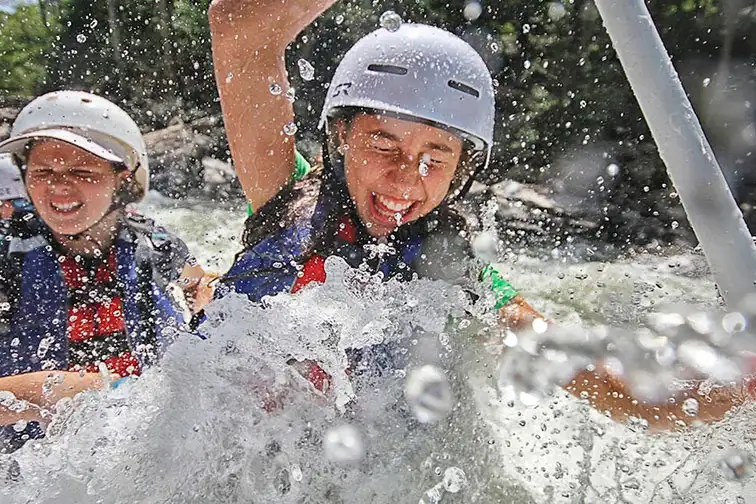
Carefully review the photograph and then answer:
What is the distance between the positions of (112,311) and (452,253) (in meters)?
1.28

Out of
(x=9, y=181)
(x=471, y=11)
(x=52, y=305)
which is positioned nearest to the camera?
(x=52, y=305)

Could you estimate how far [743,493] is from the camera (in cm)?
179

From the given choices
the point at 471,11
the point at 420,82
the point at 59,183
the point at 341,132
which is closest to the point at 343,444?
the point at 341,132

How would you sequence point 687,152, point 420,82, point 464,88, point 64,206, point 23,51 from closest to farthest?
1. point 687,152
2. point 420,82
3. point 464,88
4. point 64,206
5. point 23,51

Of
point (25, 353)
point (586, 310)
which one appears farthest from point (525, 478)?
point (586, 310)

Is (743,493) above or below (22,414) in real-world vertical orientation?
below

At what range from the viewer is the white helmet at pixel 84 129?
2980 mm

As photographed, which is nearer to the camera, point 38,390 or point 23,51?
point 38,390

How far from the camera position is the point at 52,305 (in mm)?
2789

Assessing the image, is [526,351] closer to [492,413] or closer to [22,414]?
[492,413]

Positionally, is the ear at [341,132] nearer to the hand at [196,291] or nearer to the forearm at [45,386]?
the hand at [196,291]

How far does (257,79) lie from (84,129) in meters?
1.06

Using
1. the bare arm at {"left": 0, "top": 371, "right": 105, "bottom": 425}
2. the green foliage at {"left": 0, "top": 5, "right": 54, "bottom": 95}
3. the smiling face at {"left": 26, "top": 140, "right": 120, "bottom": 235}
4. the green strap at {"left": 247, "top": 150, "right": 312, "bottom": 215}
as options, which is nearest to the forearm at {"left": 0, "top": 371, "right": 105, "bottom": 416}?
the bare arm at {"left": 0, "top": 371, "right": 105, "bottom": 425}

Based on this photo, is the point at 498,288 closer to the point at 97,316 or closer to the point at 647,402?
the point at 647,402
